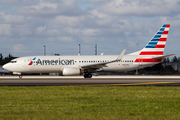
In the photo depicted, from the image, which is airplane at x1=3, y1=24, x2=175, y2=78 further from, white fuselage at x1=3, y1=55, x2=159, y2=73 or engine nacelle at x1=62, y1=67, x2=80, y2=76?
engine nacelle at x1=62, y1=67, x2=80, y2=76

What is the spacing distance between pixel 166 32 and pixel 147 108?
1399 inches

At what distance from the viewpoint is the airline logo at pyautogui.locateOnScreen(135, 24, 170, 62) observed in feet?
139

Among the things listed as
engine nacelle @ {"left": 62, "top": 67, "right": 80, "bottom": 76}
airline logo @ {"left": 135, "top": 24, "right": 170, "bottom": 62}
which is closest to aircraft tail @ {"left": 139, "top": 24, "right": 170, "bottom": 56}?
airline logo @ {"left": 135, "top": 24, "right": 170, "bottom": 62}

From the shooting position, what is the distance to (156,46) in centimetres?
4338

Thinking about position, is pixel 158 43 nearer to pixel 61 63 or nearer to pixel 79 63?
pixel 79 63

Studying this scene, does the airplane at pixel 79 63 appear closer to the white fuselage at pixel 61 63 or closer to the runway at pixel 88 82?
the white fuselage at pixel 61 63

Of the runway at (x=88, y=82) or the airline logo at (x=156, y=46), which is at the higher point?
the airline logo at (x=156, y=46)

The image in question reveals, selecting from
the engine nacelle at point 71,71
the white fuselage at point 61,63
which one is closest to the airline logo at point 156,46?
the white fuselage at point 61,63

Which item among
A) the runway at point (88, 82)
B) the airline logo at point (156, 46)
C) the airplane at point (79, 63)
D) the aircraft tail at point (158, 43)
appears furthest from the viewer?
the aircraft tail at point (158, 43)

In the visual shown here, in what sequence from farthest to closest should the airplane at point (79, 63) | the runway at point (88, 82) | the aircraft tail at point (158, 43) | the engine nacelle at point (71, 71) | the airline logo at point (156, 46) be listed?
the aircraft tail at point (158, 43)
the airline logo at point (156, 46)
the airplane at point (79, 63)
the engine nacelle at point (71, 71)
the runway at point (88, 82)

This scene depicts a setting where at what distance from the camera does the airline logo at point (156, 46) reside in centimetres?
4239

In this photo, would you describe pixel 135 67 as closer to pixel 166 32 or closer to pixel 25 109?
pixel 166 32

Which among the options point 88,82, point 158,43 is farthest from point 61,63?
point 158,43

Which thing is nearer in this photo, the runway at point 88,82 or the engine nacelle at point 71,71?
the runway at point 88,82
